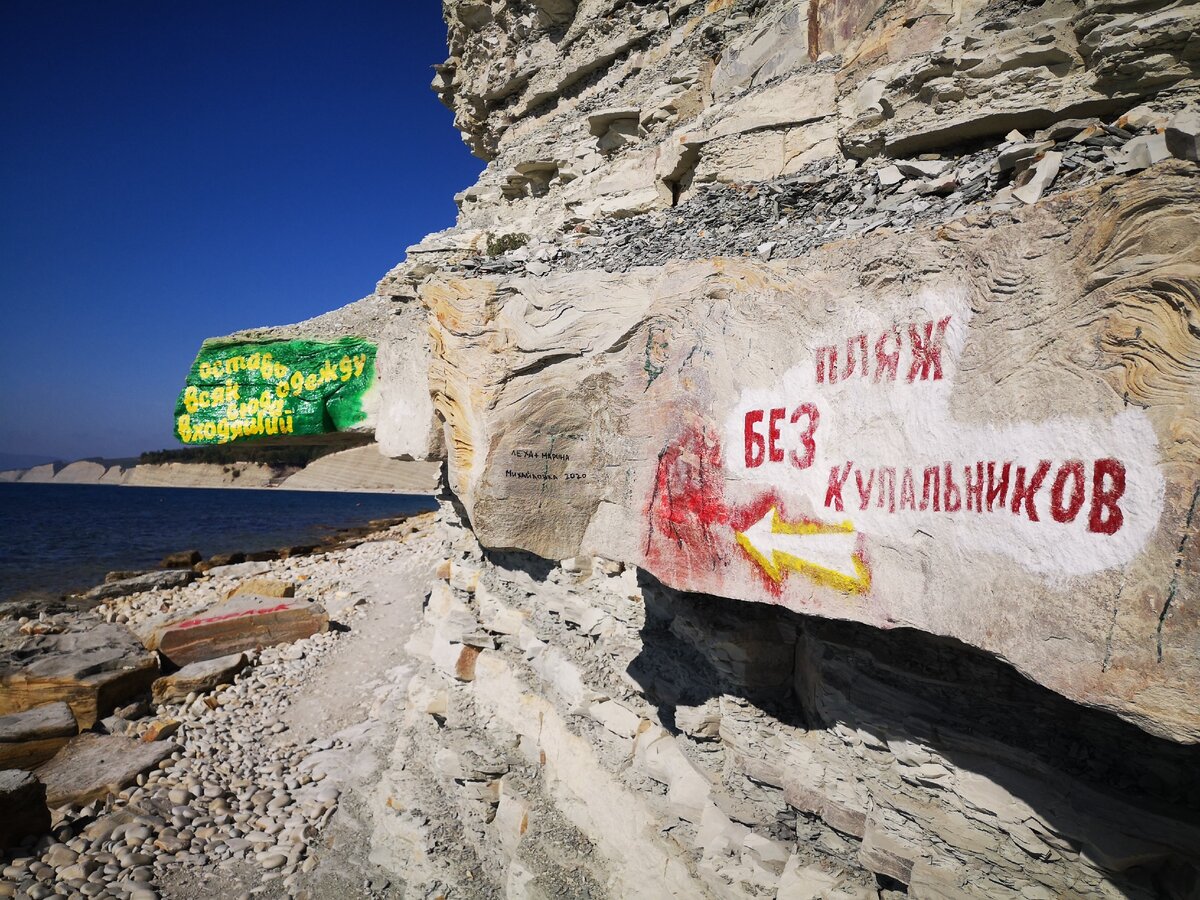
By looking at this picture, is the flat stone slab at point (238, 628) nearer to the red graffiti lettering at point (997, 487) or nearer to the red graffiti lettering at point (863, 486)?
the red graffiti lettering at point (863, 486)

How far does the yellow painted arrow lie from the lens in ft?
7.67

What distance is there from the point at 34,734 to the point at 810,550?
389 inches

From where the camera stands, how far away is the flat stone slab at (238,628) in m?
10.1

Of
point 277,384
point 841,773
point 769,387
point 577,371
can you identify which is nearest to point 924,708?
point 841,773

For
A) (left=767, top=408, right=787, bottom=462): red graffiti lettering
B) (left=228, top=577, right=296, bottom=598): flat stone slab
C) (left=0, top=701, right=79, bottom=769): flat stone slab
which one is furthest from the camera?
(left=228, top=577, right=296, bottom=598): flat stone slab

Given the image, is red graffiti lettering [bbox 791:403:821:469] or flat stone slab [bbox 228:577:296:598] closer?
red graffiti lettering [bbox 791:403:821:469]

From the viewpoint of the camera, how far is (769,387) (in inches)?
104

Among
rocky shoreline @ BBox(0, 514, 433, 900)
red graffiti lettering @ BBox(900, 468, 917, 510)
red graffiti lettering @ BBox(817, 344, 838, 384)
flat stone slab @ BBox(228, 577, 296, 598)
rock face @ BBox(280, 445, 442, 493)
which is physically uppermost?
red graffiti lettering @ BBox(817, 344, 838, 384)

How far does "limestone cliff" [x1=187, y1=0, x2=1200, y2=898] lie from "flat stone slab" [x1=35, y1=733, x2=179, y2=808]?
4.91 meters

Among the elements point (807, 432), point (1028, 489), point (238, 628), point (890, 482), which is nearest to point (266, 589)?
point (238, 628)

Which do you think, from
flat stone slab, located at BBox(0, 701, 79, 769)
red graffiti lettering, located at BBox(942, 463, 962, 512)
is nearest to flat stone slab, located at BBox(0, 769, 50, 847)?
flat stone slab, located at BBox(0, 701, 79, 769)

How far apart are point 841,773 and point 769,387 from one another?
6.38 feet

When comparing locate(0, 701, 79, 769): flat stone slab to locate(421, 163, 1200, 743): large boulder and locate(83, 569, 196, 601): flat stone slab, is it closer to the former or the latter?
locate(421, 163, 1200, 743): large boulder

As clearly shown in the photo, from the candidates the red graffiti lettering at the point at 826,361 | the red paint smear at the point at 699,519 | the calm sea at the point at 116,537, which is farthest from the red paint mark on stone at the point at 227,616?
the calm sea at the point at 116,537
